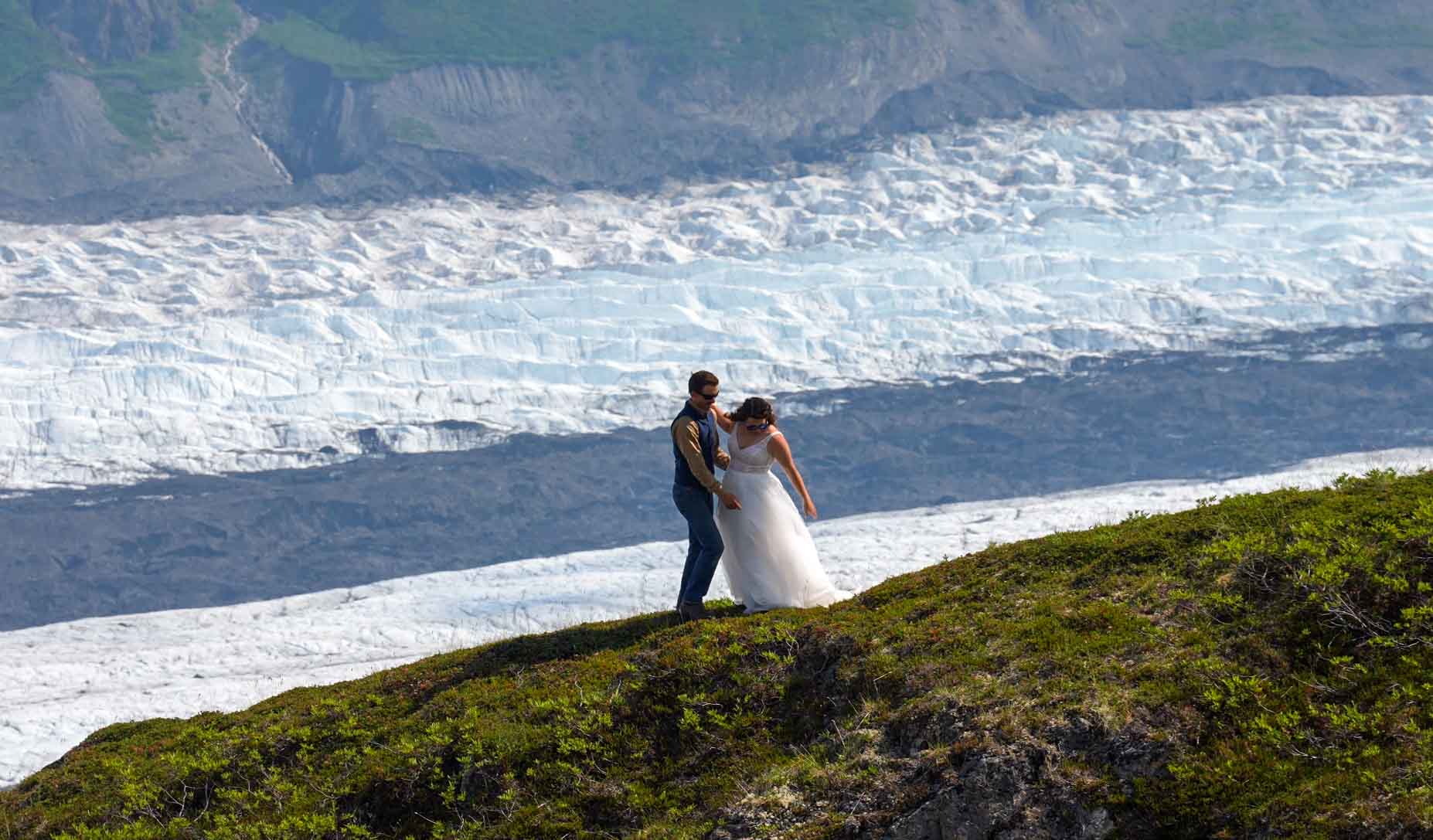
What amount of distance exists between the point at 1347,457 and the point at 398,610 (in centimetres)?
9503

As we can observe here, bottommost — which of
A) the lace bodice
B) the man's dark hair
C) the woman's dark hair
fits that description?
the lace bodice

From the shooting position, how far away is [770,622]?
15.4 meters

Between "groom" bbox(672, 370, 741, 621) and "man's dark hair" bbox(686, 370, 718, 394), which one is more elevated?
"man's dark hair" bbox(686, 370, 718, 394)

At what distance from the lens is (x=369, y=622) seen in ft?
326

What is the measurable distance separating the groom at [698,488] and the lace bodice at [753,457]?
0.19 meters

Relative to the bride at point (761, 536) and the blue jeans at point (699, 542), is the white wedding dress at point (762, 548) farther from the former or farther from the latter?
the blue jeans at point (699, 542)

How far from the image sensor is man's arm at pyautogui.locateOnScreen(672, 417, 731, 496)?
15914 millimetres

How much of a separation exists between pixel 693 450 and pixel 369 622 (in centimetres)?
8679

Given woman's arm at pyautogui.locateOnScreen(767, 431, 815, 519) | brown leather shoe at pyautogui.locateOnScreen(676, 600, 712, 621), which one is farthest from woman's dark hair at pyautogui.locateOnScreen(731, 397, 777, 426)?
brown leather shoe at pyautogui.locateOnScreen(676, 600, 712, 621)

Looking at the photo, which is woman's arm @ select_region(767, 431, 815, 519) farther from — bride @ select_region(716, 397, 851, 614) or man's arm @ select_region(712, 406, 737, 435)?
man's arm @ select_region(712, 406, 737, 435)

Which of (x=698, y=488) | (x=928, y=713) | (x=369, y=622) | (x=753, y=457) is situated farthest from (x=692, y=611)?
(x=369, y=622)

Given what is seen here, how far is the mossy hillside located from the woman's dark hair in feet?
6.47

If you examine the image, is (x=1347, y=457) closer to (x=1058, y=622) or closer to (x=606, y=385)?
(x=606, y=385)

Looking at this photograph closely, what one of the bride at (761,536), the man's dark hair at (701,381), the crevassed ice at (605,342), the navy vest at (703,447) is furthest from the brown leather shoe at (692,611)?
the crevassed ice at (605,342)
